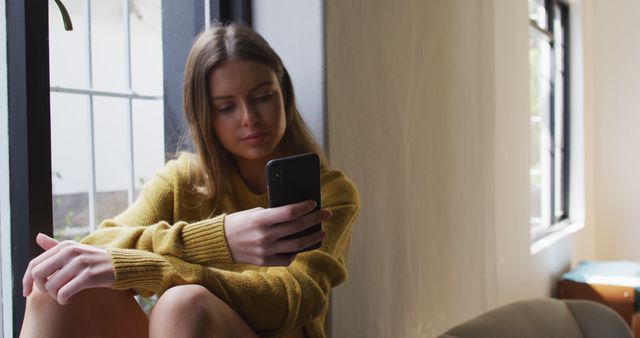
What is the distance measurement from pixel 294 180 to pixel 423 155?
103cm

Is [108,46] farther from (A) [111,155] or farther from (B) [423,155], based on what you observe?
(B) [423,155]

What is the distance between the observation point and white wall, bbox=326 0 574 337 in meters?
1.71

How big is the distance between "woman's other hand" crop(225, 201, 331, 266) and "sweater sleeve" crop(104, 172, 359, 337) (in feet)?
0.13

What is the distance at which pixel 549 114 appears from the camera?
442 centimetres

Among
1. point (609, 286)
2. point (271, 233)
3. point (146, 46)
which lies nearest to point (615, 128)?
point (609, 286)

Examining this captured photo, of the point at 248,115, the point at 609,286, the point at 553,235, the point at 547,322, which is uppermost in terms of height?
the point at 248,115

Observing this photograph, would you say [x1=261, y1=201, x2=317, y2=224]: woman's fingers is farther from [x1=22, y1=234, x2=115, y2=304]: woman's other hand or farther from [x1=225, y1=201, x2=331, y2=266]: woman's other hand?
[x1=22, y1=234, x2=115, y2=304]: woman's other hand

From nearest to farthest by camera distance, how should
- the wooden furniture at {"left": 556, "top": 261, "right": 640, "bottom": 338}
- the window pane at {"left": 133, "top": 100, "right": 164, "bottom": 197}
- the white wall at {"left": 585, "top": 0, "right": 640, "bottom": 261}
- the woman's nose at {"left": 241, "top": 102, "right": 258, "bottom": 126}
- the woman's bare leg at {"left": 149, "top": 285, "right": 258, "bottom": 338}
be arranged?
the woman's bare leg at {"left": 149, "top": 285, "right": 258, "bottom": 338} → the woman's nose at {"left": 241, "top": 102, "right": 258, "bottom": 126} → the window pane at {"left": 133, "top": 100, "right": 164, "bottom": 197} → the wooden furniture at {"left": 556, "top": 261, "right": 640, "bottom": 338} → the white wall at {"left": 585, "top": 0, "right": 640, "bottom": 261}

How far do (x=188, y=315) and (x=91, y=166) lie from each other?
67 cm

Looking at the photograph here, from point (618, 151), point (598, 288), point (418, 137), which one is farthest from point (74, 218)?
point (618, 151)

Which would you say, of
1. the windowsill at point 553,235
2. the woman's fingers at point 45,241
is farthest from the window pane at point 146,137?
the windowsill at point 553,235

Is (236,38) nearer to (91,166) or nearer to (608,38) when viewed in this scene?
(91,166)

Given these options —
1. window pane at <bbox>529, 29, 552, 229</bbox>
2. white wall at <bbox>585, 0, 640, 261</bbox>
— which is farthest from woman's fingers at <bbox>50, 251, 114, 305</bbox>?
white wall at <bbox>585, 0, 640, 261</bbox>

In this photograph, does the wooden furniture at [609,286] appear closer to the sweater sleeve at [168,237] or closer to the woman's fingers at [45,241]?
the sweater sleeve at [168,237]
